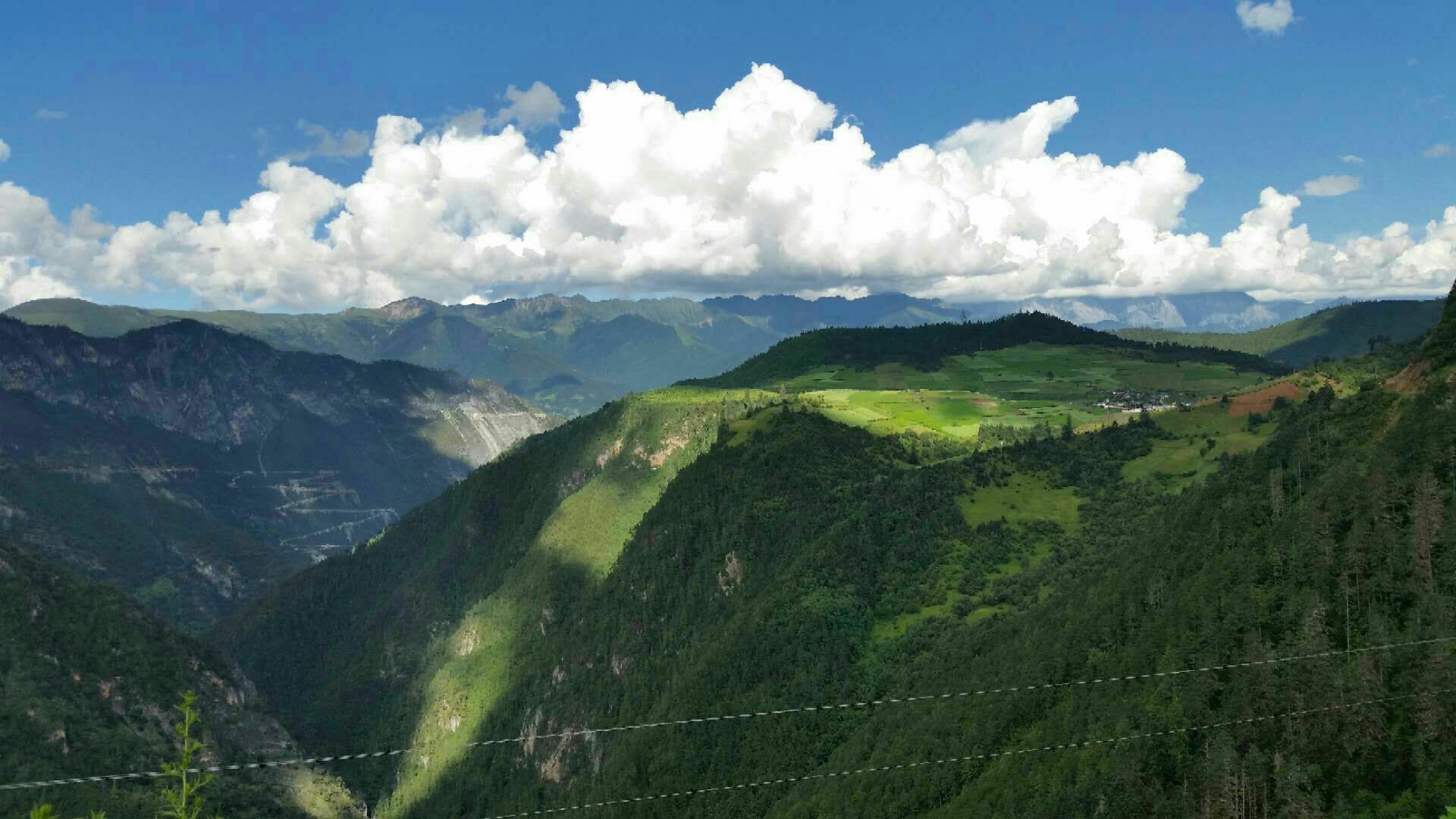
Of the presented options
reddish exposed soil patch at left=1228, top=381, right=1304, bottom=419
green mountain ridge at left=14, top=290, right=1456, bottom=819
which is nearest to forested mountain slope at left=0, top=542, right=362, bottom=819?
green mountain ridge at left=14, top=290, right=1456, bottom=819

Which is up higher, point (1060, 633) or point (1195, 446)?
point (1195, 446)

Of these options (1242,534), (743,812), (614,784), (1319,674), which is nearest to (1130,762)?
(1319,674)

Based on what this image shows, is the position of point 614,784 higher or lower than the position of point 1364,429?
lower

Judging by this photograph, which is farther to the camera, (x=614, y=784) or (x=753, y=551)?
(x=753, y=551)

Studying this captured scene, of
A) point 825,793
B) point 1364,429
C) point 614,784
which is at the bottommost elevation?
point 614,784

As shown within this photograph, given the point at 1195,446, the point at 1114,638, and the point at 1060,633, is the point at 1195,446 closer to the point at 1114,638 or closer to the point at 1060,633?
the point at 1060,633

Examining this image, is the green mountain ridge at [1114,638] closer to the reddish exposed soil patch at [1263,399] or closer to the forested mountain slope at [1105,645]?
the forested mountain slope at [1105,645]

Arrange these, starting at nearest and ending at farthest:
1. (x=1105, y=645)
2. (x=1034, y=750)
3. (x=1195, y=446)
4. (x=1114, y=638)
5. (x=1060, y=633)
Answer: (x=1034, y=750)
(x=1114, y=638)
(x=1105, y=645)
(x=1060, y=633)
(x=1195, y=446)

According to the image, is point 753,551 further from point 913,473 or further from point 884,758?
point 884,758

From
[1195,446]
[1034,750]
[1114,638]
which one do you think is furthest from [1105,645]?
[1195,446]

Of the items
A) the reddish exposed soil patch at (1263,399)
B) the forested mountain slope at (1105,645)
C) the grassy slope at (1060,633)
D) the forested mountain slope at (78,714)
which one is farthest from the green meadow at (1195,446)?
the forested mountain slope at (78,714)
